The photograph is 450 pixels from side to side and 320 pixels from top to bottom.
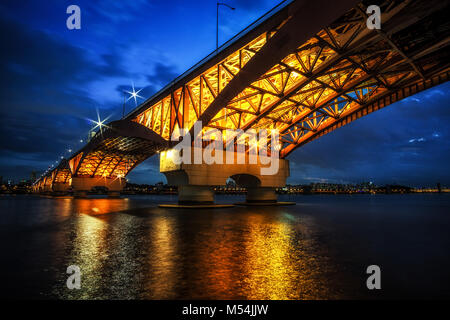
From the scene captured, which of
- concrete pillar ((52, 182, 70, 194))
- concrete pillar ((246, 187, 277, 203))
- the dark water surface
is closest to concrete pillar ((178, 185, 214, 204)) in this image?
concrete pillar ((246, 187, 277, 203))

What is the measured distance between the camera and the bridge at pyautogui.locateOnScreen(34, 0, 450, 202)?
16047mm

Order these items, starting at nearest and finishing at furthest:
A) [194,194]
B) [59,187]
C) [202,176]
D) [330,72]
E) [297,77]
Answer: [330,72] < [297,77] < [202,176] < [194,194] < [59,187]

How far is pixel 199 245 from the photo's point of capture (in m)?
9.27

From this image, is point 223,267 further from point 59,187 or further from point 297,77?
point 59,187

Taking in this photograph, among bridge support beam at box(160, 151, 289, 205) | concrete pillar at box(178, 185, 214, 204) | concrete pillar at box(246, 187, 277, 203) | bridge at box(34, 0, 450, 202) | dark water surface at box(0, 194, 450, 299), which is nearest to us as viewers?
dark water surface at box(0, 194, 450, 299)

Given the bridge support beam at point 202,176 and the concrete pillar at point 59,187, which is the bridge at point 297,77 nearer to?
the bridge support beam at point 202,176

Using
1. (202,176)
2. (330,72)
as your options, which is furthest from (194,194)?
(330,72)

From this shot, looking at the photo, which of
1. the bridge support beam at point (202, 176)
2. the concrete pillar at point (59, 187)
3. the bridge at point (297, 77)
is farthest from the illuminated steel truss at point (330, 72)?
the concrete pillar at point (59, 187)

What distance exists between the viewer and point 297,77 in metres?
24.6

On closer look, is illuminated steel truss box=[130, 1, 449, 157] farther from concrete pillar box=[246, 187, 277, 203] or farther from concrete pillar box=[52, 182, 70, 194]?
concrete pillar box=[52, 182, 70, 194]

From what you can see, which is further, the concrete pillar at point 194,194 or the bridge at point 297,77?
the concrete pillar at point 194,194

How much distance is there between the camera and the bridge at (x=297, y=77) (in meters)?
16.0
